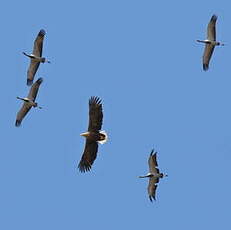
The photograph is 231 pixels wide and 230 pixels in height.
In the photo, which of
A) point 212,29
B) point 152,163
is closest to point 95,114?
point 152,163

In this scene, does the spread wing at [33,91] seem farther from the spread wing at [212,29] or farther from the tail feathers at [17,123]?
the spread wing at [212,29]

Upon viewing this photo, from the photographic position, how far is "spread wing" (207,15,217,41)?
50.7 metres

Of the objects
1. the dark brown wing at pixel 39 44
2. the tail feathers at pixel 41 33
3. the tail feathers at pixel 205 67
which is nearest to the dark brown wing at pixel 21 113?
the dark brown wing at pixel 39 44

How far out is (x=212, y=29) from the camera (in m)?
51.0

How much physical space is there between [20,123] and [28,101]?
5.29 ft

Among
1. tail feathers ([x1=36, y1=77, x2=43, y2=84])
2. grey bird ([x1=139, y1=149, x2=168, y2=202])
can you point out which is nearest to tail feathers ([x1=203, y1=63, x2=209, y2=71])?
grey bird ([x1=139, y1=149, x2=168, y2=202])

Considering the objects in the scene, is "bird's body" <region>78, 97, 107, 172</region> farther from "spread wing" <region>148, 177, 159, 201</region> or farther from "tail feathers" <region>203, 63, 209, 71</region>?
"tail feathers" <region>203, 63, 209, 71</region>

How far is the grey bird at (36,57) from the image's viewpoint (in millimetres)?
50219

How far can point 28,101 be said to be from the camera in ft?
167

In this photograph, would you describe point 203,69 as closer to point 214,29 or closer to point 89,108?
point 214,29

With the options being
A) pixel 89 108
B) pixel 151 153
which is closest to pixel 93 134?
pixel 89 108

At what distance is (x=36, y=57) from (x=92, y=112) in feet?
18.2

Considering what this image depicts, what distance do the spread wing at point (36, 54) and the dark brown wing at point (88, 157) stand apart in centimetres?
545

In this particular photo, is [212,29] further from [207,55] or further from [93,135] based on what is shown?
[93,135]
